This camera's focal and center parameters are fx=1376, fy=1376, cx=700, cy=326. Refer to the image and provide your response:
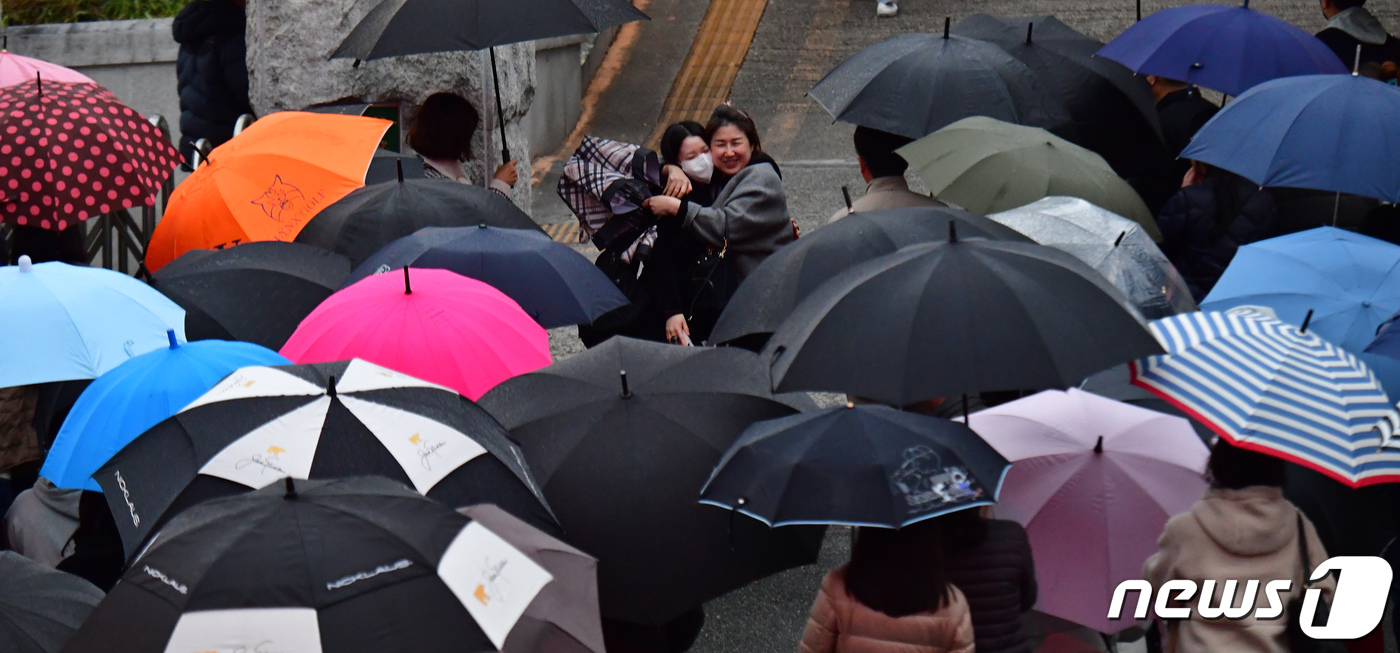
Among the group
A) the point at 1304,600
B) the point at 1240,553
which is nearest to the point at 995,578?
the point at 1240,553

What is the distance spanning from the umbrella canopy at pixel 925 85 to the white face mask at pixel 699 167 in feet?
1.74

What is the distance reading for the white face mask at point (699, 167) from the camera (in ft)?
17.2

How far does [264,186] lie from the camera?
541cm

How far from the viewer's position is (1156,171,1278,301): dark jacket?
17.7 feet

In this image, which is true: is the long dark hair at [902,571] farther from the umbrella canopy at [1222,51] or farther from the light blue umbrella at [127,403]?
the umbrella canopy at [1222,51]

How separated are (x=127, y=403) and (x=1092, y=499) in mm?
2483

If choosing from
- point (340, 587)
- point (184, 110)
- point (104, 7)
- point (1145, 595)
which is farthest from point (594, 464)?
point (104, 7)

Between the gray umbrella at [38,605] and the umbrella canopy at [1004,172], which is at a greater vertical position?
the umbrella canopy at [1004,172]

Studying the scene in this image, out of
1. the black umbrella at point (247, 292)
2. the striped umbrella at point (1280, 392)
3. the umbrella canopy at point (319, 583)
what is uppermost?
the umbrella canopy at point (319, 583)

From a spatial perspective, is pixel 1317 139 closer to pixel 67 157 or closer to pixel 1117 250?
pixel 1117 250

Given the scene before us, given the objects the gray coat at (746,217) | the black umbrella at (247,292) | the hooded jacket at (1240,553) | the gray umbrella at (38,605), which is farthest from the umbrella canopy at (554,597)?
the gray coat at (746,217)

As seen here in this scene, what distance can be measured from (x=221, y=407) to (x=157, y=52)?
8.45m

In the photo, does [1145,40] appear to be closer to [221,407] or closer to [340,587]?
[221,407]

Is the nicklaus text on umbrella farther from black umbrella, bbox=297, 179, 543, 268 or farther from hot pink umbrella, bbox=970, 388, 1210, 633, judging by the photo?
black umbrella, bbox=297, 179, 543, 268
